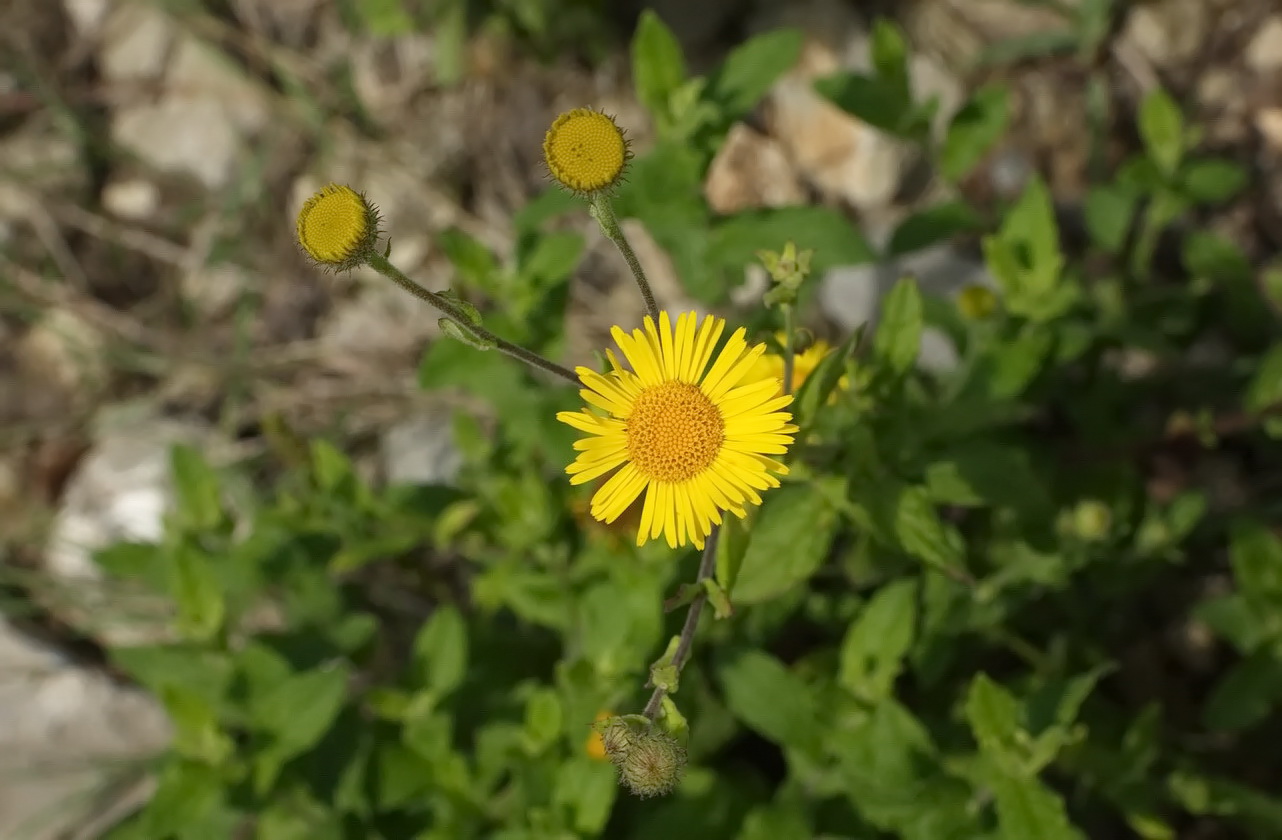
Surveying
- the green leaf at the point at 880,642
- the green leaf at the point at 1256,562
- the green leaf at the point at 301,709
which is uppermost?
the green leaf at the point at 1256,562

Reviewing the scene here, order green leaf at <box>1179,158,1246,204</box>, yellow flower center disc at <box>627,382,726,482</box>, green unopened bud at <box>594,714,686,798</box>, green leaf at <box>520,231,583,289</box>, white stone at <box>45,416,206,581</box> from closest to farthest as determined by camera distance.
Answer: green unopened bud at <box>594,714,686,798</box> < yellow flower center disc at <box>627,382,726,482</box> < green leaf at <box>520,231,583,289</box> < green leaf at <box>1179,158,1246,204</box> < white stone at <box>45,416,206,581</box>

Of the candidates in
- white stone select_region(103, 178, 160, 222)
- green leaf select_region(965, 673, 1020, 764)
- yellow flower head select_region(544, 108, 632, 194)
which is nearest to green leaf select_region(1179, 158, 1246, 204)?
green leaf select_region(965, 673, 1020, 764)

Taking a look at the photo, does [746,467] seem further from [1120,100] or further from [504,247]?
[1120,100]

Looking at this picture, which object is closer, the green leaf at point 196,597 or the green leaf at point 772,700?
the green leaf at point 772,700

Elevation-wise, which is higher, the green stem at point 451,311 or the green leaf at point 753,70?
the green leaf at point 753,70

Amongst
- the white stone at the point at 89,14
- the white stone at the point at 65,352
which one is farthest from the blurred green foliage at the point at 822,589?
the white stone at the point at 89,14

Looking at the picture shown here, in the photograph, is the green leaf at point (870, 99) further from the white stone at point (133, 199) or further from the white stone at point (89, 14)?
the white stone at point (89, 14)

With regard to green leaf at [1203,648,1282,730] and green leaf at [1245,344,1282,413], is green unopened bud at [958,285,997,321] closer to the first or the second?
green leaf at [1245,344,1282,413]
